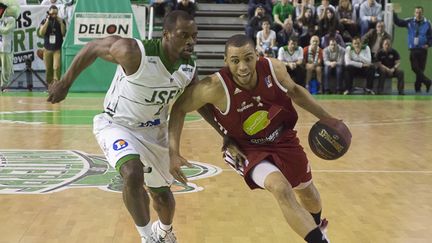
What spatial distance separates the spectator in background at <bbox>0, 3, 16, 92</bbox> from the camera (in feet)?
57.1

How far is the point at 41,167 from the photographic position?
25.7 feet

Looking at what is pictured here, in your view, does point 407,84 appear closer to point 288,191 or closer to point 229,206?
point 229,206

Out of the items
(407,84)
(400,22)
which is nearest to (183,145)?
(400,22)

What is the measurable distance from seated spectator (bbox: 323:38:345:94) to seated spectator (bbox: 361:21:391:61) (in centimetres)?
95

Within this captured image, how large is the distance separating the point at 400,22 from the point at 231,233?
15859 mm

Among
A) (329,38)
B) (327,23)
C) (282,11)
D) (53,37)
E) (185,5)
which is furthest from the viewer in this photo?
(282,11)

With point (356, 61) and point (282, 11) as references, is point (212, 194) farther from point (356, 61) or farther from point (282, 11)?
point (282, 11)

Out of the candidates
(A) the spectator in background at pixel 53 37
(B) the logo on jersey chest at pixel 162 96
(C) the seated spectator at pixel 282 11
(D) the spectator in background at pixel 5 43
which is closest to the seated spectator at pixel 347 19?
(C) the seated spectator at pixel 282 11

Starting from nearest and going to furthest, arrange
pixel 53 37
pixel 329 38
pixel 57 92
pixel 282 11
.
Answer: pixel 57 92
pixel 53 37
pixel 329 38
pixel 282 11

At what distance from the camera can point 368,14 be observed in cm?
1933

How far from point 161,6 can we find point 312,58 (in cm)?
449

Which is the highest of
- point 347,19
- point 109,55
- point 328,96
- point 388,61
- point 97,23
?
point 109,55

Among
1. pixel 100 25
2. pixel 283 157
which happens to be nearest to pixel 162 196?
pixel 283 157

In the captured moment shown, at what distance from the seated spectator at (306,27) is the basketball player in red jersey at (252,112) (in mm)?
14037
